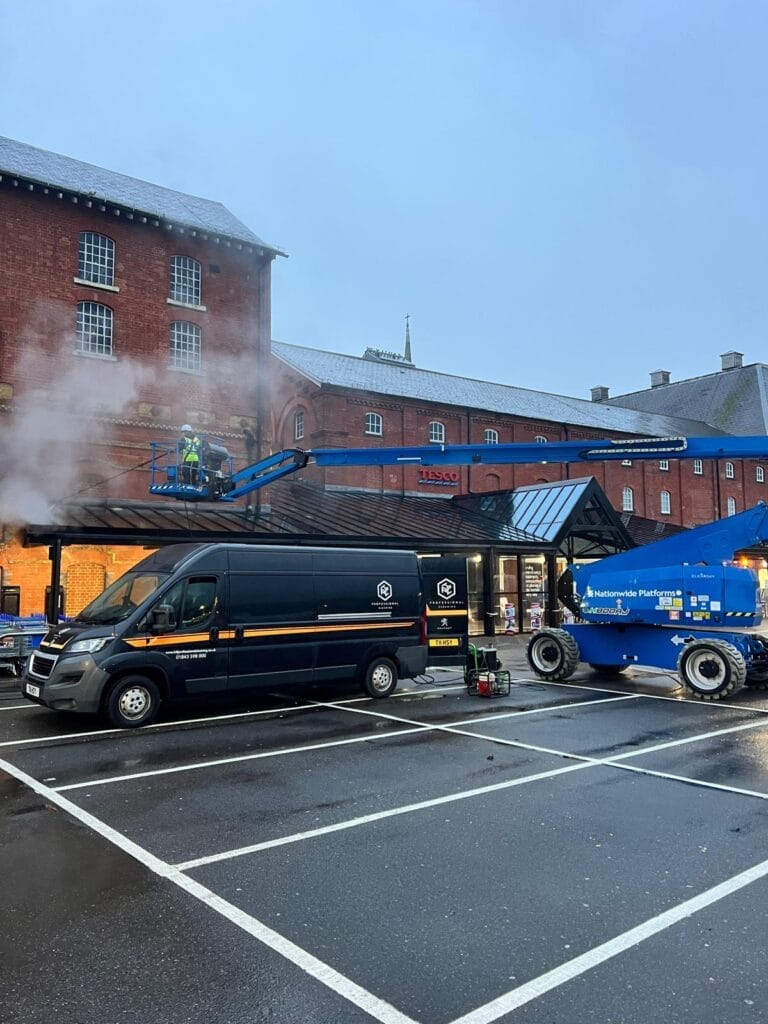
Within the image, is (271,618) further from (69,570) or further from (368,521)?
(368,521)

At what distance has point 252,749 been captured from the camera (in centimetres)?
851

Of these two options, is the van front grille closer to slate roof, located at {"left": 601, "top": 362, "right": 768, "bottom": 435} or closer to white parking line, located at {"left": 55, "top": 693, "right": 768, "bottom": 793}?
white parking line, located at {"left": 55, "top": 693, "right": 768, "bottom": 793}

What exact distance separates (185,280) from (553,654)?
51.7 feet

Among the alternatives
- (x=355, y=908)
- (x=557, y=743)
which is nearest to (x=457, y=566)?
(x=557, y=743)

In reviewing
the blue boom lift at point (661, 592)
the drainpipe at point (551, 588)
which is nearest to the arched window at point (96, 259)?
the blue boom lift at point (661, 592)

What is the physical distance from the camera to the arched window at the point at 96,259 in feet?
67.6

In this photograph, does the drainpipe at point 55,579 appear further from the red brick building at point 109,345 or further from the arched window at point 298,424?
the arched window at point 298,424

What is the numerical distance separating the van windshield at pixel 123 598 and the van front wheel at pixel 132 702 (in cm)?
87

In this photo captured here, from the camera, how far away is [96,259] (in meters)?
20.8

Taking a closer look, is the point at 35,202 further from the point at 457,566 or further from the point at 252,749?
the point at 252,749

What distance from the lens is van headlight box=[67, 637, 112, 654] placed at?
953cm

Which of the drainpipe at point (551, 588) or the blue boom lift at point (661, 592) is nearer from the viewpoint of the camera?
the blue boom lift at point (661, 592)

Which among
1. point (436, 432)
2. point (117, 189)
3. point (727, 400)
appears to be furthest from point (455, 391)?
point (727, 400)

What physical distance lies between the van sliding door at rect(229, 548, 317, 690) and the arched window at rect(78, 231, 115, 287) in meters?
13.4
